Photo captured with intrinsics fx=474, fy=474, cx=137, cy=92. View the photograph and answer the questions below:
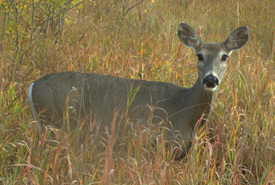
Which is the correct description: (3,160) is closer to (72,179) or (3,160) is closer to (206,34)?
(72,179)

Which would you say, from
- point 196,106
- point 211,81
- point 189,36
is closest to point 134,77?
point 189,36

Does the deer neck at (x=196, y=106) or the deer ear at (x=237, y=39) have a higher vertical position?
the deer ear at (x=237, y=39)

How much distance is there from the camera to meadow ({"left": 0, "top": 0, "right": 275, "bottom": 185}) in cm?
307

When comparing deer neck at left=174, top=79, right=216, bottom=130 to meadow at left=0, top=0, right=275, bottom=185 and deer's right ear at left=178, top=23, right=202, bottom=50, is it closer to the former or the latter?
meadow at left=0, top=0, right=275, bottom=185

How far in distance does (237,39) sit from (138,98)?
3.74ft

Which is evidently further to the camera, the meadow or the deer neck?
the deer neck

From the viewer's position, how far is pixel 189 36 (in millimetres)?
4652

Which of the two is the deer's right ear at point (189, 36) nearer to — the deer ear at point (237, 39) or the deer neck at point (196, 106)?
the deer ear at point (237, 39)

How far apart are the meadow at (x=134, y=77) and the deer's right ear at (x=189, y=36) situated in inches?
24.1

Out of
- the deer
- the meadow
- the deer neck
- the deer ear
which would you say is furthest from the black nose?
the deer ear

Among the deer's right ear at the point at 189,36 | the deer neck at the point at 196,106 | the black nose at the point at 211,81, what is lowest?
the deer neck at the point at 196,106

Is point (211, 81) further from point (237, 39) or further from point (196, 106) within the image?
point (237, 39)

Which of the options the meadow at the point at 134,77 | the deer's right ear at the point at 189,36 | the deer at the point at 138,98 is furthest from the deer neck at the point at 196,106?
the deer's right ear at the point at 189,36

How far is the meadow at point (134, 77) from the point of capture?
10.1 ft
